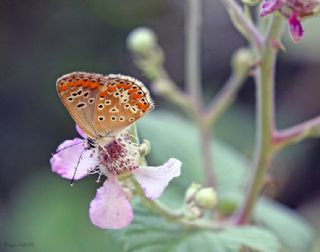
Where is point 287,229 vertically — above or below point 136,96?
below

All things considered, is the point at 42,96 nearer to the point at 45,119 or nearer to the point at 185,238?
the point at 45,119

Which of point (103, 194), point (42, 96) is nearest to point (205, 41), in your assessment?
point (42, 96)

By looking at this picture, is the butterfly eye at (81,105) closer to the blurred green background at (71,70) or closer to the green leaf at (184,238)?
the green leaf at (184,238)

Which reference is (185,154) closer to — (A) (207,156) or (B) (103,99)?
(A) (207,156)

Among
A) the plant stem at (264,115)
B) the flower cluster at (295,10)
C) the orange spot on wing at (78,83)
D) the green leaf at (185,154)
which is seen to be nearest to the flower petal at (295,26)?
the flower cluster at (295,10)

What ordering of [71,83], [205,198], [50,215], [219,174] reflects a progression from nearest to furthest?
[71,83] → [205,198] → [219,174] → [50,215]

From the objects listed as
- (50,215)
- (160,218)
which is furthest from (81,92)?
(50,215)

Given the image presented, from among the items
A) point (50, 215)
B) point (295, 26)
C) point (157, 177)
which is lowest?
point (50, 215)

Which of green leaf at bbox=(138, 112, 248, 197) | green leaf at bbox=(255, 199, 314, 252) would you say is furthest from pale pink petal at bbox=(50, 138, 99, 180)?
green leaf at bbox=(255, 199, 314, 252)
